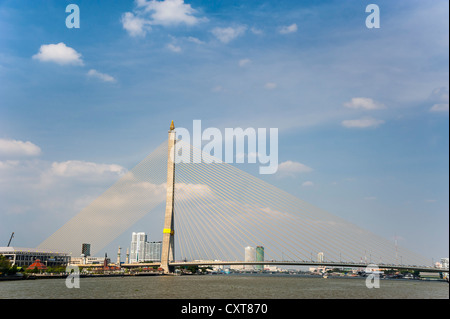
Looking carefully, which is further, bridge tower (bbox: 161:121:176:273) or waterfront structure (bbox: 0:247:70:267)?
waterfront structure (bbox: 0:247:70:267)

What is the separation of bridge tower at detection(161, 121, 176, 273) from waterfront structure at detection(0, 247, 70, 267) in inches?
1841

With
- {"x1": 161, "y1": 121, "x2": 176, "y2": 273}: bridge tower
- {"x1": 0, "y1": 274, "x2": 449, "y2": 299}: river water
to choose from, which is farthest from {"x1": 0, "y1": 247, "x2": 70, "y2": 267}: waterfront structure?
{"x1": 0, "y1": 274, "x2": 449, "y2": 299}: river water

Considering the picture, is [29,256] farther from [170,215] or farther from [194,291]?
[194,291]

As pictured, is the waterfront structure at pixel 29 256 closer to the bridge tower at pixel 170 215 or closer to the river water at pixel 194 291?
the bridge tower at pixel 170 215

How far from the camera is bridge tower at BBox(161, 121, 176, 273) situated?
78.2m

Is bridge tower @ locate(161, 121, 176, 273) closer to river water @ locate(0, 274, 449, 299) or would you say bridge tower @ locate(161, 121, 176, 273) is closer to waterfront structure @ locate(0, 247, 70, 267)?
river water @ locate(0, 274, 449, 299)

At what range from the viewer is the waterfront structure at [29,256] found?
107 meters

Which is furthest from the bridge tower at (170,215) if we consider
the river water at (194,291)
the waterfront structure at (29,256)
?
the waterfront structure at (29,256)

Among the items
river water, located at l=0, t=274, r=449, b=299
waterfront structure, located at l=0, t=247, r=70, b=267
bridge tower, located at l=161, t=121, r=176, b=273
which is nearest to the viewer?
river water, located at l=0, t=274, r=449, b=299

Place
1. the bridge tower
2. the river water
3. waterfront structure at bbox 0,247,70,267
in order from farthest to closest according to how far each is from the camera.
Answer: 1. waterfront structure at bbox 0,247,70,267
2. the bridge tower
3. the river water
